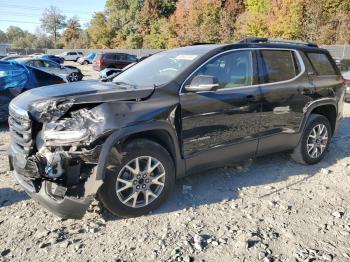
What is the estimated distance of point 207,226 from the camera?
3955 mm

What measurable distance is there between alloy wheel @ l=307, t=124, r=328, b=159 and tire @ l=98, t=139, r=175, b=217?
2655 mm

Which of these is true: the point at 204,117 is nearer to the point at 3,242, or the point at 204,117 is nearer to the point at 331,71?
the point at 3,242

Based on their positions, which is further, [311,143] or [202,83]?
[311,143]

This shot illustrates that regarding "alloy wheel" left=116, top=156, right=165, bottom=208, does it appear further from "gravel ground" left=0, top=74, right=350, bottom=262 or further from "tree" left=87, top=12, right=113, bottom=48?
"tree" left=87, top=12, right=113, bottom=48

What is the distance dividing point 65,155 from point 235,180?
8.09ft

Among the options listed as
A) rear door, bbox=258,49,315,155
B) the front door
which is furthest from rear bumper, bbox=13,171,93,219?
rear door, bbox=258,49,315,155

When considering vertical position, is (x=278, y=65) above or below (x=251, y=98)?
above

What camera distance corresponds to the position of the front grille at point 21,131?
3.87 m

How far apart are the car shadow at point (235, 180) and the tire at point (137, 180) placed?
0.22 metres

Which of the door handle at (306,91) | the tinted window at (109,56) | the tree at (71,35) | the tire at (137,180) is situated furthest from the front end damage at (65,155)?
the tree at (71,35)

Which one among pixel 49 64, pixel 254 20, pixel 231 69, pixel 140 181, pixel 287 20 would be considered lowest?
pixel 140 181

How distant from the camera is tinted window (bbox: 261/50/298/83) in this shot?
509 cm

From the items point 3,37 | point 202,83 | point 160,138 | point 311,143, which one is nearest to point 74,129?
point 160,138

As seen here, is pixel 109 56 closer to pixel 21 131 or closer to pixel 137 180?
pixel 21 131
